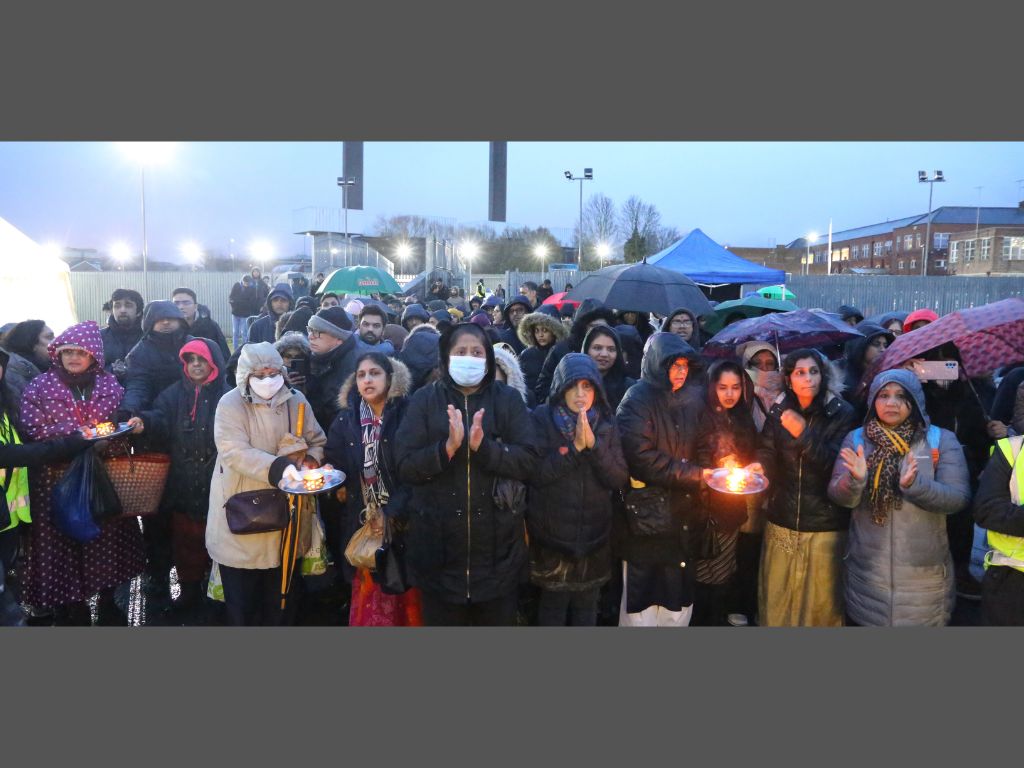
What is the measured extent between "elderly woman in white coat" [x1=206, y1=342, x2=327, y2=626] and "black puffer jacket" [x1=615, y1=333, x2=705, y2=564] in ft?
6.14

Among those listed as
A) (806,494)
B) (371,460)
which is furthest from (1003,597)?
(371,460)

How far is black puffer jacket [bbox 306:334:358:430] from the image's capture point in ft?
16.6

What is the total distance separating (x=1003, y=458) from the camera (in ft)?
11.3

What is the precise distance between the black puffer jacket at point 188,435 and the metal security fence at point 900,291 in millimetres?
19823

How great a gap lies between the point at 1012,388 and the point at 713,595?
8.40 feet

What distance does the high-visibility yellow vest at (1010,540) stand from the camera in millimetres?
3407

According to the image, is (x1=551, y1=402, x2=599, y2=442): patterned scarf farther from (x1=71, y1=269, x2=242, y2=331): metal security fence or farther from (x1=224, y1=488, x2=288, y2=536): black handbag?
(x1=71, y1=269, x2=242, y2=331): metal security fence

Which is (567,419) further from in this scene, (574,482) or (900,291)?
(900,291)

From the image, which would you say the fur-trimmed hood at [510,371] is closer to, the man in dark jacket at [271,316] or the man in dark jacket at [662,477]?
the man in dark jacket at [662,477]

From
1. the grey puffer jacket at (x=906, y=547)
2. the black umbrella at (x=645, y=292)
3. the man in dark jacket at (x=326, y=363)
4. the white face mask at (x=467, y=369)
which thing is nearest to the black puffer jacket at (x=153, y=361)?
the man in dark jacket at (x=326, y=363)

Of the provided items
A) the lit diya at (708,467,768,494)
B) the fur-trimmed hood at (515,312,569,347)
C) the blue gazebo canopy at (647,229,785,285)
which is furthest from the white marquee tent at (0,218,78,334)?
the blue gazebo canopy at (647,229,785,285)

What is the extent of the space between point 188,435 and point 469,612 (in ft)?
7.55

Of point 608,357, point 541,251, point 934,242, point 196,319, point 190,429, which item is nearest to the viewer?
point 190,429

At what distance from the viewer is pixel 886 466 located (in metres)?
3.76
